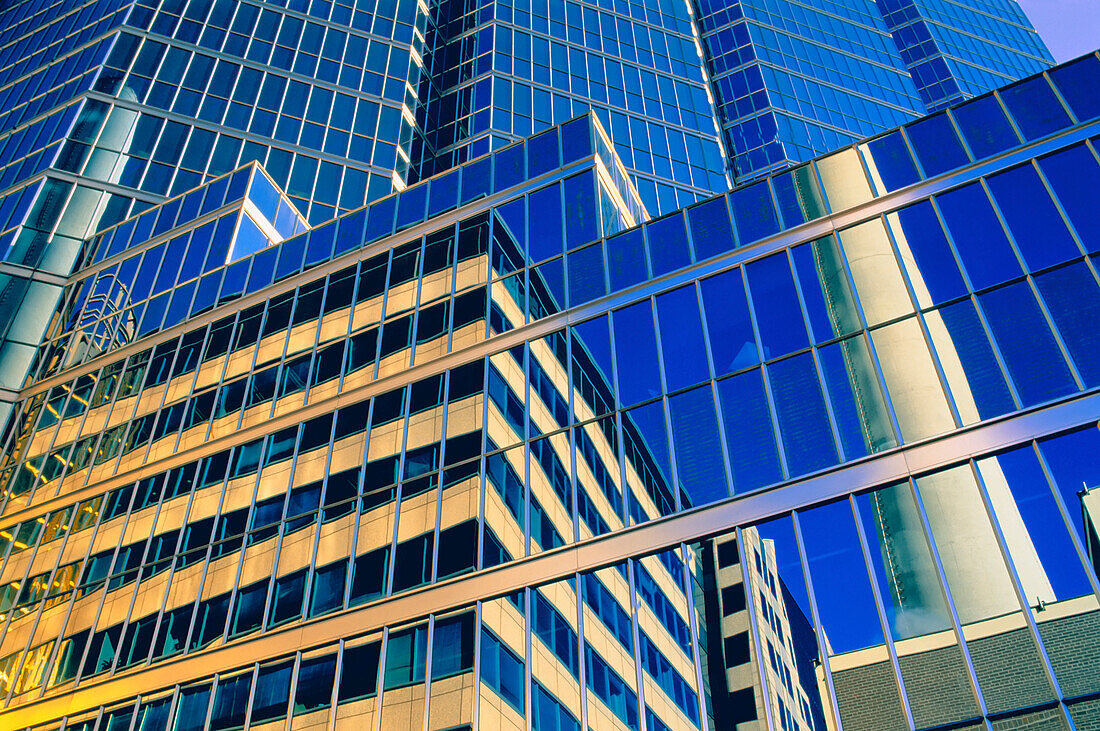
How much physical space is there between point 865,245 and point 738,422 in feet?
17.5

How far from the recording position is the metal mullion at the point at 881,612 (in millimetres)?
14211

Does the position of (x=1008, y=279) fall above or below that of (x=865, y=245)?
below

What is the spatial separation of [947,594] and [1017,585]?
41.1 inches

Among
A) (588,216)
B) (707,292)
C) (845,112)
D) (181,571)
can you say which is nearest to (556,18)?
(845,112)

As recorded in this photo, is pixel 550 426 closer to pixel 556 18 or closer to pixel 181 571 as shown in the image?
pixel 181 571

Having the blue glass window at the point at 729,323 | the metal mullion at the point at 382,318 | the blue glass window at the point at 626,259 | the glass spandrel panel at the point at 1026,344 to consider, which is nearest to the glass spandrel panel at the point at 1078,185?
the glass spandrel panel at the point at 1026,344

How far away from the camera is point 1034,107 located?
20906 millimetres

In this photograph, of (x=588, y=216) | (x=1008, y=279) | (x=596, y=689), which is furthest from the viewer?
(x=588, y=216)

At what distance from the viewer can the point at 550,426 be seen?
68.3 ft

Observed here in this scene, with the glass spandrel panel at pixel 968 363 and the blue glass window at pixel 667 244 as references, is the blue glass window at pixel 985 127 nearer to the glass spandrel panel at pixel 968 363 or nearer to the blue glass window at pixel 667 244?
the glass spandrel panel at pixel 968 363

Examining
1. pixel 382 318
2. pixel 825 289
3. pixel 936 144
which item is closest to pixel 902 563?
pixel 825 289

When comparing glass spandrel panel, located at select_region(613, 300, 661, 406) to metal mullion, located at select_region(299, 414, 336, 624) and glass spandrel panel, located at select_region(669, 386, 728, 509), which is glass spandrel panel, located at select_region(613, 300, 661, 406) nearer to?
glass spandrel panel, located at select_region(669, 386, 728, 509)

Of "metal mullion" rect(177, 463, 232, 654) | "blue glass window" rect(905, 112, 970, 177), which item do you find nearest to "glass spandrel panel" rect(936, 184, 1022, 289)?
"blue glass window" rect(905, 112, 970, 177)

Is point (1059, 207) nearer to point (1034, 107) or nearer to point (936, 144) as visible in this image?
point (1034, 107)
